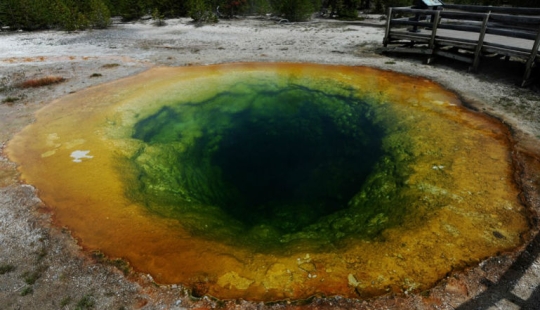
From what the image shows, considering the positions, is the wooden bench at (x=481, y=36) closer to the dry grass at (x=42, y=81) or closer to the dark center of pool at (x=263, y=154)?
the dark center of pool at (x=263, y=154)

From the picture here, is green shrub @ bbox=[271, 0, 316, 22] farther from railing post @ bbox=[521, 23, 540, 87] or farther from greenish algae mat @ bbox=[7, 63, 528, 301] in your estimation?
railing post @ bbox=[521, 23, 540, 87]

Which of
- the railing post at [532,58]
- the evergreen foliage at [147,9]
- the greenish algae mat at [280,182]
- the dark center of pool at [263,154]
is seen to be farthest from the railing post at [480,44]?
the evergreen foliage at [147,9]

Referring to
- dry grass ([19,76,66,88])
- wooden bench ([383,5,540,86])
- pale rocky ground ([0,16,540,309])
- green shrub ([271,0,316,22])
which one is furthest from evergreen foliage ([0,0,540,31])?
dry grass ([19,76,66,88])

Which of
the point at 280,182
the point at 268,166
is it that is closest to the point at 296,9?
the point at 268,166

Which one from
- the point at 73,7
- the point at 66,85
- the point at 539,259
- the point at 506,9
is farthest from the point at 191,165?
the point at 73,7

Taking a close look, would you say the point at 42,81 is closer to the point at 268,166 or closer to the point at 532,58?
the point at 268,166

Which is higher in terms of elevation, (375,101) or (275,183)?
(375,101)

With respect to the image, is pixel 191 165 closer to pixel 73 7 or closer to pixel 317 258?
pixel 317 258

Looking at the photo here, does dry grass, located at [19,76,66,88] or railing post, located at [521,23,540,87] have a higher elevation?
railing post, located at [521,23,540,87]
